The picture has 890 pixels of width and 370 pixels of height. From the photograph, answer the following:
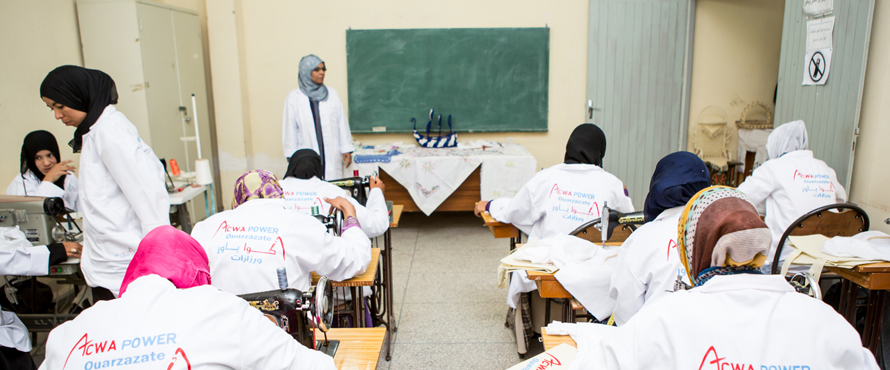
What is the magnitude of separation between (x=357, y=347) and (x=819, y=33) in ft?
11.5

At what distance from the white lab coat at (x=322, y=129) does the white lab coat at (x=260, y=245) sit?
8.27 feet

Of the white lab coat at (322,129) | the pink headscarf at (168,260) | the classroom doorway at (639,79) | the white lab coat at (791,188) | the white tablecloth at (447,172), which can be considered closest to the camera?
the pink headscarf at (168,260)

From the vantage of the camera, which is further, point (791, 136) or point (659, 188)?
point (791, 136)

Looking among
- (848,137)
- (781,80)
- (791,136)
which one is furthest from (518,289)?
(781,80)

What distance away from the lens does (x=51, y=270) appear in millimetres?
2123

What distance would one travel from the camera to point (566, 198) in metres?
2.36

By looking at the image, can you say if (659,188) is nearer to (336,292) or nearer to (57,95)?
(336,292)

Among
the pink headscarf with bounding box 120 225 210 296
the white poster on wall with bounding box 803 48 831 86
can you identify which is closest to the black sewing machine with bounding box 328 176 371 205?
the pink headscarf with bounding box 120 225 210 296

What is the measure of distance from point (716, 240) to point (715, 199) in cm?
9

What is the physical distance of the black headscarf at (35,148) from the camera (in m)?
2.78

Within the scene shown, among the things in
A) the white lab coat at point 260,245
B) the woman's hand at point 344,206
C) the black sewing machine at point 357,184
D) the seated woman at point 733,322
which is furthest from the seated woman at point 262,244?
the seated woman at point 733,322

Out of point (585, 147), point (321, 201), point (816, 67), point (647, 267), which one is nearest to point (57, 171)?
point (321, 201)

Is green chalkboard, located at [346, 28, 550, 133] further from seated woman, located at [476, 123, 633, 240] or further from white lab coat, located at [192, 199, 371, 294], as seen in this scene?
white lab coat, located at [192, 199, 371, 294]

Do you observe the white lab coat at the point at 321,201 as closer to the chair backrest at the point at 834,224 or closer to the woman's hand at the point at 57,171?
the woman's hand at the point at 57,171
